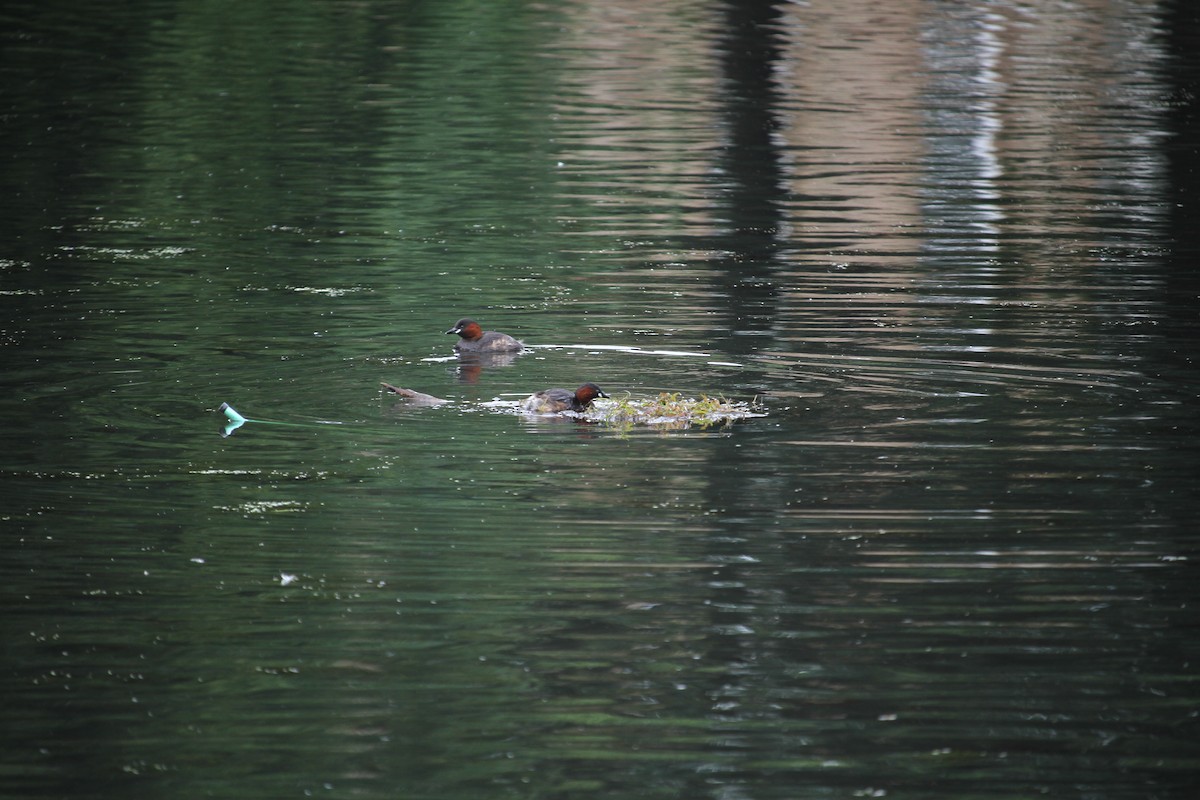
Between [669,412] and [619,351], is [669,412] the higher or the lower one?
the higher one

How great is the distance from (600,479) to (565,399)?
4.77 ft

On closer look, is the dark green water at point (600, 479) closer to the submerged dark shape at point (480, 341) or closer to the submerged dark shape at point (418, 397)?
the submerged dark shape at point (418, 397)

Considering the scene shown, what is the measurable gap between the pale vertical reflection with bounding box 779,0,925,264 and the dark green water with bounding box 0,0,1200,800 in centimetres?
19

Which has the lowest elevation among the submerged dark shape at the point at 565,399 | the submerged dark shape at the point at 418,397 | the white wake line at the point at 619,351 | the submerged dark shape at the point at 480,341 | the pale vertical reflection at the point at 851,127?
the pale vertical reflection at the point at 851,127

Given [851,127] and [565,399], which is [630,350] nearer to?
[565,399]

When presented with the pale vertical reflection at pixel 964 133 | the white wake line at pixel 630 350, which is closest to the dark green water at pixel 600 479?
the white wake line at pixel 630 350

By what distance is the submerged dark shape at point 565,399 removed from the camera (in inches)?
476

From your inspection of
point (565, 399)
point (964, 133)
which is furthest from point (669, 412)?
point (964, 133)

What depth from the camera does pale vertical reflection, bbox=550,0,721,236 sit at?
72.9 feet

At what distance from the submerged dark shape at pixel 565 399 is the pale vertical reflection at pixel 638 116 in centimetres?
810

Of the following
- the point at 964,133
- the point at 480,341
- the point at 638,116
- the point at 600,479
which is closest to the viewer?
the point at 600,479

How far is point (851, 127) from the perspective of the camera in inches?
1161

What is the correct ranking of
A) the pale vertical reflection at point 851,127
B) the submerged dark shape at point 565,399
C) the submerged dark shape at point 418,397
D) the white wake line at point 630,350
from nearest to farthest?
the submerged dark shape at point 565,399 < the submerged dark shape at point 418,397 < the white wake line at point 630,350 < the pale vertical reflection at point 851,127

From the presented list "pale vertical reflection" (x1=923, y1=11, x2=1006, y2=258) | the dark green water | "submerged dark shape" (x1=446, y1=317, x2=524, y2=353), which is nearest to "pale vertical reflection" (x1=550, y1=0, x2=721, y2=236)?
the dark green water
